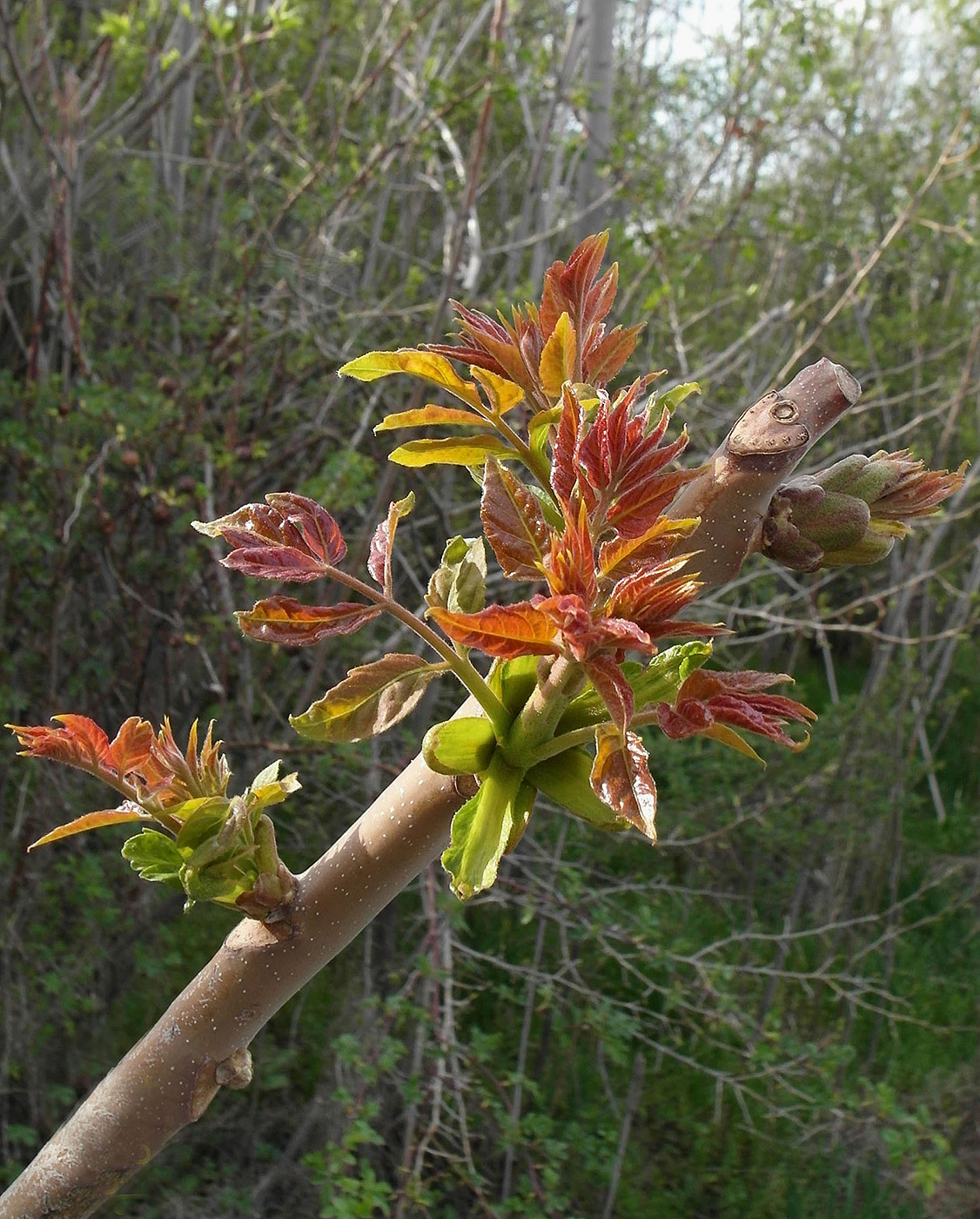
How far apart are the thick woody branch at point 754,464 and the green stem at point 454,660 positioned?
11cm

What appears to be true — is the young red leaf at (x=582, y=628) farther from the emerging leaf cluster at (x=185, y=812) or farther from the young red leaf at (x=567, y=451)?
the emerging leaf cluster at (x=185, y=812)

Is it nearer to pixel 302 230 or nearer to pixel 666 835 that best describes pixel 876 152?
pixel 302 230

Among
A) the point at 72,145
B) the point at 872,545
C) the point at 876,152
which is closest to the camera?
the point at 872,545

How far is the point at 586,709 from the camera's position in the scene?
469 millimetres

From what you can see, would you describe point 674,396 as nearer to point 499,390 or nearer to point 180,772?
point 499,390

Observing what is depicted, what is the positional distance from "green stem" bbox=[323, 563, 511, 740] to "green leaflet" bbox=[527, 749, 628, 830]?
1.2 inches

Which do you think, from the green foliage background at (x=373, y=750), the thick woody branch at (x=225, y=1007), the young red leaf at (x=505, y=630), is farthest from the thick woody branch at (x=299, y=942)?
the green foliage background at (x=373, y=750)

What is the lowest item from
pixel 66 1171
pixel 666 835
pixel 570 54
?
pixel 666 835

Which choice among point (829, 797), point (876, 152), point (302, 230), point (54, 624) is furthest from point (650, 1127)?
point (876, 152)

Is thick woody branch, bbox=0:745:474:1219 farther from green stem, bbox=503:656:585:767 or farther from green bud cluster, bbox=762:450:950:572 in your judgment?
green bud cluster, bbox=762:450:950:572

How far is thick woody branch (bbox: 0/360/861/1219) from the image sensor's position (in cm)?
49

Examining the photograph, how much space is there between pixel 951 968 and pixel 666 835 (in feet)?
4.38

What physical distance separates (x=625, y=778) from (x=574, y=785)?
0.08m

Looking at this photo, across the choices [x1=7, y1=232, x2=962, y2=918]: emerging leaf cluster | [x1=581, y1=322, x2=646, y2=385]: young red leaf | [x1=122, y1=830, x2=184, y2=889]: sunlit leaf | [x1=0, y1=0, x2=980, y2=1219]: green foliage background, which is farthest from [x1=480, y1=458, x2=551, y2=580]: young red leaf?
[x1=0, y1=0, x2=980, y2=1219]: green foliage background
